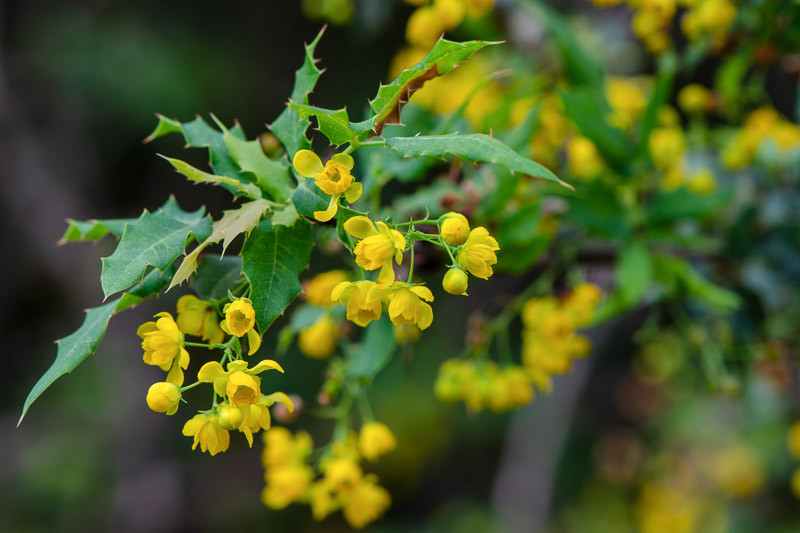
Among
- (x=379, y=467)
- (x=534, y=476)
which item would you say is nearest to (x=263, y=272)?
(x=534, y=476)

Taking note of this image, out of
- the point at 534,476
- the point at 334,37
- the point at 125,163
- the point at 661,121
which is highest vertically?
the point at 661,121

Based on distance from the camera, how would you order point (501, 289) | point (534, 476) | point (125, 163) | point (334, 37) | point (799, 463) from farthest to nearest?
point (125, 163) < point (501, 289) < point (334, 37) < point (534, 476) < point (799, 463)

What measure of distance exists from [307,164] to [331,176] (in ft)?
0.15

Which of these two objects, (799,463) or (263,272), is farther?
(799,463)

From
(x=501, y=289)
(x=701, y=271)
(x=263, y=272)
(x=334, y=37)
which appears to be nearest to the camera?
(x=263, y=272)

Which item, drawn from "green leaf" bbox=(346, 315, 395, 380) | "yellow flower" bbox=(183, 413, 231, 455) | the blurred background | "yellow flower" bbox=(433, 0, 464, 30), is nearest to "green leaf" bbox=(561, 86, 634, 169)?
"yellow flower" bbox=(433, 0, 464, 30)

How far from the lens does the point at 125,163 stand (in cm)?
437

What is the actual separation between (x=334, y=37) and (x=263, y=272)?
3.27m

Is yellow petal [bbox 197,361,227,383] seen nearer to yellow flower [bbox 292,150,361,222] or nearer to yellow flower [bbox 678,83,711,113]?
yellow flower [bbox 292,150,361,222]

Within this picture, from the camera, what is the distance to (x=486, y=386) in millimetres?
1309

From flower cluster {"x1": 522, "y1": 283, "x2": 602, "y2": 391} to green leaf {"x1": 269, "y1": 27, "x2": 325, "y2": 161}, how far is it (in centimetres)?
64

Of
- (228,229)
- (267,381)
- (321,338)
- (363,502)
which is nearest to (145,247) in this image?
(228,229)

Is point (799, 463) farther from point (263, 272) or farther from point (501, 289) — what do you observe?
point (263, 272)

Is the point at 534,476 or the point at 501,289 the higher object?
the point at 501,289
